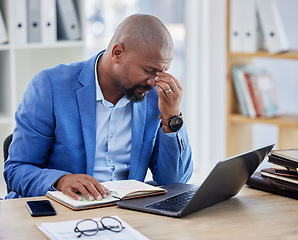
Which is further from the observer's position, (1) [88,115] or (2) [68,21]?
(2) [68,21]

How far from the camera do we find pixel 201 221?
1.33 meters

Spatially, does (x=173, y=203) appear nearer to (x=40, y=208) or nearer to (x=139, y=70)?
(x=40, y=208)

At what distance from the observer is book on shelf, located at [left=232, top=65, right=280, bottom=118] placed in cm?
321

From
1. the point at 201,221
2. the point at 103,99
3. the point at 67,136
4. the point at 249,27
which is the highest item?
the point at 249,27

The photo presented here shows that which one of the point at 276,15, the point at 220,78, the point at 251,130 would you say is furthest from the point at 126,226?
the point at 220,78

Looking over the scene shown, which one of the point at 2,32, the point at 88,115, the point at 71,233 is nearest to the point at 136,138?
the point at 88,115

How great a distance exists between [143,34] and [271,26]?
1.55 meters

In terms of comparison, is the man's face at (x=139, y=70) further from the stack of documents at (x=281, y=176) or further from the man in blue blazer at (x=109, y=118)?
the stack of documents at (x=281, y=176)

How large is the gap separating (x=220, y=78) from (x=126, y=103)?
7.11 feet

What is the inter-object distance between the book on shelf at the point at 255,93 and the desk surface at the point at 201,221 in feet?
5.76

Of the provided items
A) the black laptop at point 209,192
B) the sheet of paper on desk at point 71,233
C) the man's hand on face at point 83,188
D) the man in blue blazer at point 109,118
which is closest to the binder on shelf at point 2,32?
the man in blue blazer at point 109,118

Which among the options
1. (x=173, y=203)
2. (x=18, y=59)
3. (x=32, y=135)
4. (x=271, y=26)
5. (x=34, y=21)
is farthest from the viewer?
(x=271, y=26)

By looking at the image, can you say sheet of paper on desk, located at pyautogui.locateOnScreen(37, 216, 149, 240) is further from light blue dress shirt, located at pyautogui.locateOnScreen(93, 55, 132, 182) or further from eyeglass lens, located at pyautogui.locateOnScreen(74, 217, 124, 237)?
light blue dress shirt, located at pyautogui.locateOnScreen(93, 55, 132, 182)

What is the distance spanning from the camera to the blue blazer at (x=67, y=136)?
176 cm
